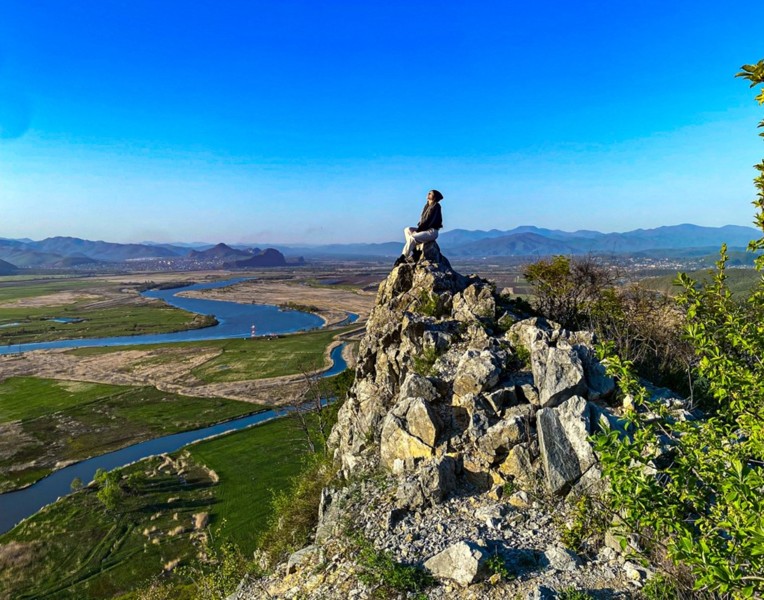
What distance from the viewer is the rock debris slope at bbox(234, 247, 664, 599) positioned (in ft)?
38.5

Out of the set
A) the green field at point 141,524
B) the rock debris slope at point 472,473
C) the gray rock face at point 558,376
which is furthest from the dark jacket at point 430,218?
the green field at point 141,524

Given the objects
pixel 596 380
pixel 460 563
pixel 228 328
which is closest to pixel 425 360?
pixel 596 380

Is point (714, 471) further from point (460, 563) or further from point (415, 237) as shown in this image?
point (415, 237)

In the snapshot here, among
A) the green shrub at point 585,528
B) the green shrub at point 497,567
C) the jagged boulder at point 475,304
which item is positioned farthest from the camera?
the jagged boulder at point 475,304

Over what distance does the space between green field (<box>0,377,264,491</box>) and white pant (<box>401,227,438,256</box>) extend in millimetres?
57550

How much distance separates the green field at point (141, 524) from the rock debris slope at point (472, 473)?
85.6ft

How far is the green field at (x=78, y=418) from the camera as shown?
2355 inches

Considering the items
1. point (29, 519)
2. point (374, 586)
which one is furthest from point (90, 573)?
point (374, 586)

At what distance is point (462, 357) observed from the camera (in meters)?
19.1

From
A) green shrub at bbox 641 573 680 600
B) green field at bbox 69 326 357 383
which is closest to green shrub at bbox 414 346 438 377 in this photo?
green shrub at bbox 641 573 680 600

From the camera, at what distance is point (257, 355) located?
110 metres

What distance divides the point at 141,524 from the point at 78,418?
1588 inches

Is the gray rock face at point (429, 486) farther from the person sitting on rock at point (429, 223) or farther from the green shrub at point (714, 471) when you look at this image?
the person sitting on rock at point (429, 223)

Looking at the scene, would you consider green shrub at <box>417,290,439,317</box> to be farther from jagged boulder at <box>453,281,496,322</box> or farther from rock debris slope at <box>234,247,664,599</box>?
rock debris slope at <box>234,247,664,599</box>
